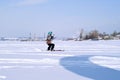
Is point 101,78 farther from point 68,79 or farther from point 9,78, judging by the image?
point 9,78

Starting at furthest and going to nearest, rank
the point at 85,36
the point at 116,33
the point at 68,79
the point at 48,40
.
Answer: the point at 116,33 < the point at 85,36 < the point at 48,40 < the point at 68,79

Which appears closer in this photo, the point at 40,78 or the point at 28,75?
the point at 40,78

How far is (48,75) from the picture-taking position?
22.7ft

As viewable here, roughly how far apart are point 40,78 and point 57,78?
42 cm

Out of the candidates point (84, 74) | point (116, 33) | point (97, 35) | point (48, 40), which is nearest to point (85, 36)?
point (97, 35)

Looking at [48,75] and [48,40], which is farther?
[48,40]

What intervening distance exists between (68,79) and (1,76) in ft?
5.60

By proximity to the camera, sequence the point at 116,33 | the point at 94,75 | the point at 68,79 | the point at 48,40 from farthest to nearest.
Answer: the point at 116,33, the point at 48,40, the point at 94,75, the point at 68,79

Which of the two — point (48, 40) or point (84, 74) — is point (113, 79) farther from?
point (48, 40)

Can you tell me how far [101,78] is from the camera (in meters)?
6.38

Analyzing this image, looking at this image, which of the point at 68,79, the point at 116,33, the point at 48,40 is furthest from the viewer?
the point at 116,33

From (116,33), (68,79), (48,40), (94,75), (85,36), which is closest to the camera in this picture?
(68,79)

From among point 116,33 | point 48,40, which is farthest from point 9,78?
point 116,33

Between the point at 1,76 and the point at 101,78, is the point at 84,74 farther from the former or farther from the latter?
the point at 1,76
